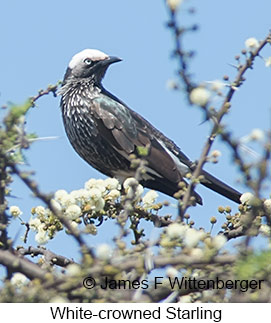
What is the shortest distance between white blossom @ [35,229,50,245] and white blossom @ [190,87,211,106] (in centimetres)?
140

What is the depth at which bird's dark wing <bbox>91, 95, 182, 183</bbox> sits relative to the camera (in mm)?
6281

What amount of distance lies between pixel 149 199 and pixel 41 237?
53 cm

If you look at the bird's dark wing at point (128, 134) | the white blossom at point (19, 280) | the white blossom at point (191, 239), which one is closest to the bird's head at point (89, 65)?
the bird's dark wing at point (128, 134)

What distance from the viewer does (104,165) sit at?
21.4 ft

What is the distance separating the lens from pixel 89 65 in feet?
23.5

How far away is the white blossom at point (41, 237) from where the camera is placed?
3.53 meters

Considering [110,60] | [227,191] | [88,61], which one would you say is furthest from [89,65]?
[227,191]

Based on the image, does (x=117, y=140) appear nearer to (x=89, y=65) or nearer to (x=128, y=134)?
(x=128, y=134)

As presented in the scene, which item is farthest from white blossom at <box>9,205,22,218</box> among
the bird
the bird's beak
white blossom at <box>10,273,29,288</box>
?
the bird's beak

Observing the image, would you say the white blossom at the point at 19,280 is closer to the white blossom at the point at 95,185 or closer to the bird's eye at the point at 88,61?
the white blossom at the point at 95,185

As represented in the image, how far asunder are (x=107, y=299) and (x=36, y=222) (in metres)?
1.33

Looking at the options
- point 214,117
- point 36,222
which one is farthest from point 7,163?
point 36,222

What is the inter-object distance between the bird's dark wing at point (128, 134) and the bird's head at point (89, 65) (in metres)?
0.44

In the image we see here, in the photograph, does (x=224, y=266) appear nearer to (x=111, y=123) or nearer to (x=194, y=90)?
(x=194, y=90)
